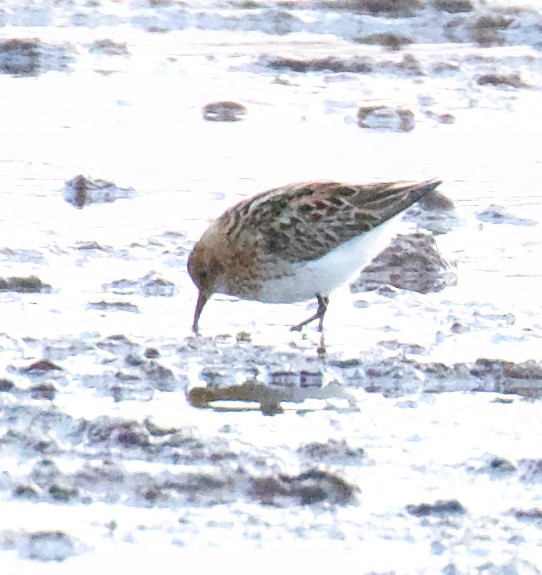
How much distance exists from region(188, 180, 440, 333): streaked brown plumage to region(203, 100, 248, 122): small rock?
3.16 meters

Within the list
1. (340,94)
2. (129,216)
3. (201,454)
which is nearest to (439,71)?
(340,94)

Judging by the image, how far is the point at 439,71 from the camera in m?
11.9

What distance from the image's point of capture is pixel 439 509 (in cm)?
434

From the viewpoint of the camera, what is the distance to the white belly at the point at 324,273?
6664 mm

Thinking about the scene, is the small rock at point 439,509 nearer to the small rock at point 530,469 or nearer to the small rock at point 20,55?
the small rock at point 530,469

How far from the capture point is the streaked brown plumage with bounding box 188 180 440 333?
667 cm

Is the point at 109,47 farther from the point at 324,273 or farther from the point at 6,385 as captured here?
the point at 6,385

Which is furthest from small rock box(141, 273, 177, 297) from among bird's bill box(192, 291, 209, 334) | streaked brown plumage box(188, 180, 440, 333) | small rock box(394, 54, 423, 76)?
small rock box(394, 54, 423, 76)

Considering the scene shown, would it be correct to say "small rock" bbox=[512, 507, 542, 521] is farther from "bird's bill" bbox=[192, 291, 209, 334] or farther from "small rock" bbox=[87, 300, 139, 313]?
"small rock" bbox=[87, 300, 139, 313]

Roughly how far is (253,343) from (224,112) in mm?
4212

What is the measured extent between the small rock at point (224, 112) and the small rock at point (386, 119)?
667 mm

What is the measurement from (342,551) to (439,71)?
8.11 metres

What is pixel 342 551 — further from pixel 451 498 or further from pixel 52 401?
pixel 52 401

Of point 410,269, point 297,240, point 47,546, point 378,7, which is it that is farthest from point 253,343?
point 378,7
